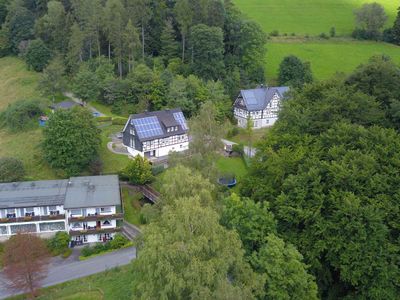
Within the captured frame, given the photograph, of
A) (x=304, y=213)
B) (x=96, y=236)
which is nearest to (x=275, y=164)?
(x=304, y=213)

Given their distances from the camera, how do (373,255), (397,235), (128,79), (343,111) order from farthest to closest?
(128,79), (343,111), (397,235), (373,255)

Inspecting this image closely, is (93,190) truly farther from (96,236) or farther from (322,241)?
(322,241)

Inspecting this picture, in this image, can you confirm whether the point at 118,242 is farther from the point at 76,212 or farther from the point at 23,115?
the point at 23,115

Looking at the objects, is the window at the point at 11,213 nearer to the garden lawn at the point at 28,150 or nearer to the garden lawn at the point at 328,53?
the garden lawn at the point at 28,150

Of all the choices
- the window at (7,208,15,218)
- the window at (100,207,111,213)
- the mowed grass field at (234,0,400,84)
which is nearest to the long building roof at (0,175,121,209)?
the window at (7,208,15,218)

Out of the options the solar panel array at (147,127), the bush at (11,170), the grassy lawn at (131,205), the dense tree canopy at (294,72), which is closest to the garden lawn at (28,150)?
the bush at (11,170)

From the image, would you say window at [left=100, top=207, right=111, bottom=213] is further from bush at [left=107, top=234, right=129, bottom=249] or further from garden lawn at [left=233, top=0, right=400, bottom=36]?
garden lawn at [left=233, top=0, right=400, bottom=36]
